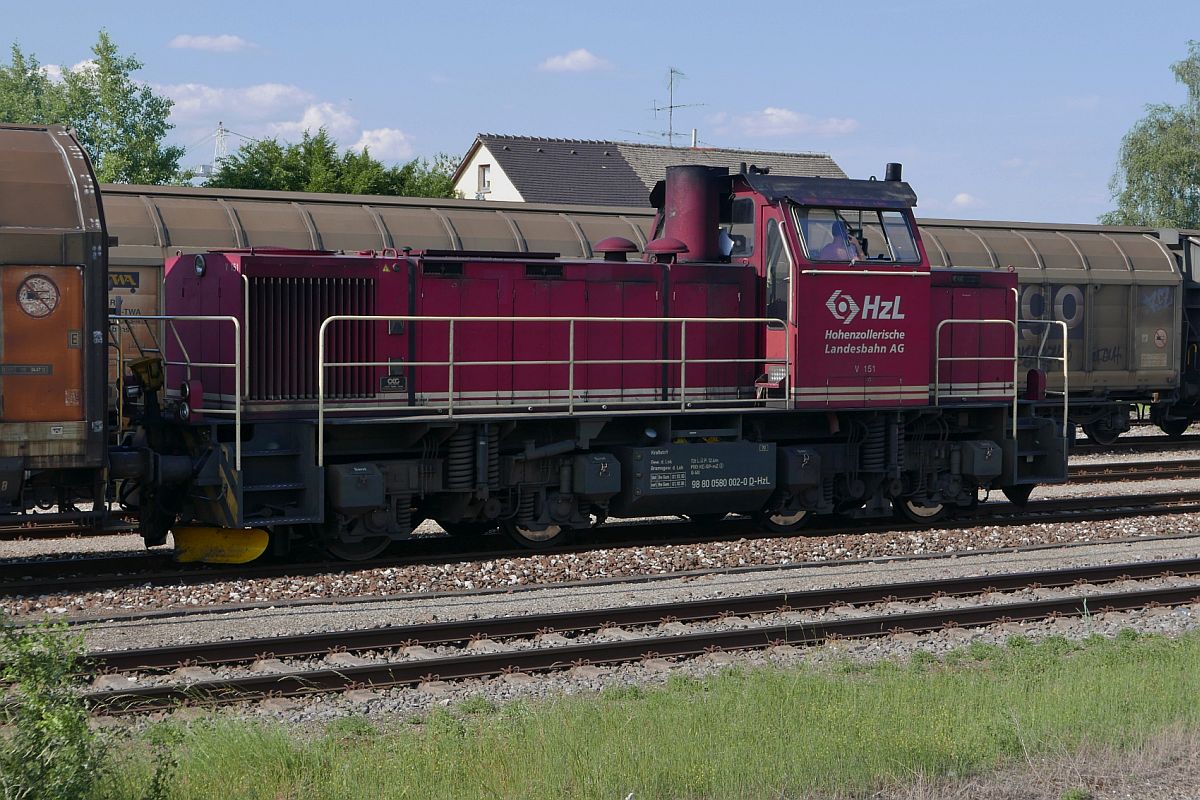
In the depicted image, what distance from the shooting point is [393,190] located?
117 ft

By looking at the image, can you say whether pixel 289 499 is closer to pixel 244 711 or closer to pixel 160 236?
pixel 244 711

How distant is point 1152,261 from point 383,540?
18786 millimetres

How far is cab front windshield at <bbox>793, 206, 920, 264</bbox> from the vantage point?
13492 mm

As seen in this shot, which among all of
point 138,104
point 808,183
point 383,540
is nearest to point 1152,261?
point 808,183

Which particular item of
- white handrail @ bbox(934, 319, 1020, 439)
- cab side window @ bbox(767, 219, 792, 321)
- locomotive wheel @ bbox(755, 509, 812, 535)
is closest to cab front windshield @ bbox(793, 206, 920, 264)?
cab side window @ bbox(767, 219, 792, 321)

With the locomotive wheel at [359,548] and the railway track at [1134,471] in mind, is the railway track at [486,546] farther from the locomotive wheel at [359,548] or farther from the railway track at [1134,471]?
the railway track at [1134,471]

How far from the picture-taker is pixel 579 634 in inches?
368

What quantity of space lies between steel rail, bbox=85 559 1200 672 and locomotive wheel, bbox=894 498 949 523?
122 inches

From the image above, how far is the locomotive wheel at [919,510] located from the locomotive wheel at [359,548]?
6334 millimetres

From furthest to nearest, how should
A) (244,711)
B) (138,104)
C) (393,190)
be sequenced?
(138,104), (393,190), (244,711)

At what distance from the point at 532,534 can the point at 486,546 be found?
61 centimetres

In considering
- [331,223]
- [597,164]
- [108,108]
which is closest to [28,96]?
[108,108]

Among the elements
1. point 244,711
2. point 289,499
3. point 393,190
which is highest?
point 393,190

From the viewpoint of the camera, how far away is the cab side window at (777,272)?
531 inches
